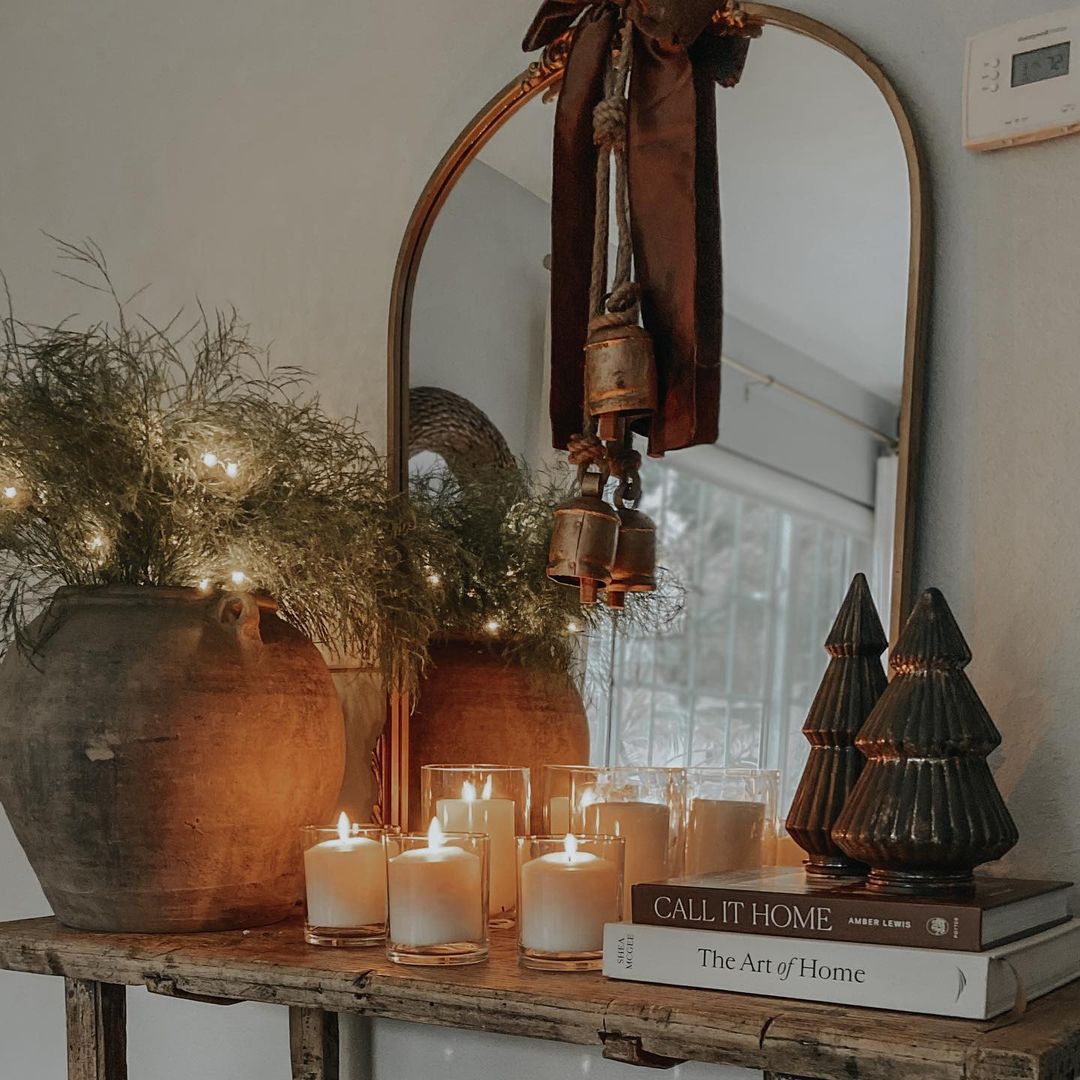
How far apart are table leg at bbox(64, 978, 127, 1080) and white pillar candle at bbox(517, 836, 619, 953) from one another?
17.2 inches

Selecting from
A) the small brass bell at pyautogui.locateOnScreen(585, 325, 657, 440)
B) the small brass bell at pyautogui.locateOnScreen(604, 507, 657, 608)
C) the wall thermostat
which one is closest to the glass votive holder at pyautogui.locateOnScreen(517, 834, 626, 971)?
the small brass bell at pyautogui.locateOnScreen(604, 507, 657, 608)

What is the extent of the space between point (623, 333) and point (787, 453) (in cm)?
19

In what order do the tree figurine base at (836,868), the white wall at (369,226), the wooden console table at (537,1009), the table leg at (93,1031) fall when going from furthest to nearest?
the table leg at (93,1031), the white wall at (369,226), the tree figurine base at (836,868), the wooden console table at (537,1009)

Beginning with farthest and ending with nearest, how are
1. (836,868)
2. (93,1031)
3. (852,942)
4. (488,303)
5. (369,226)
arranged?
(369,226) < (488,303) < (93,1031) < (836,868) < (852,942)

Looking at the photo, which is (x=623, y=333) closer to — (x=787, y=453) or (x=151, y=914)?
(x=787, y=453)

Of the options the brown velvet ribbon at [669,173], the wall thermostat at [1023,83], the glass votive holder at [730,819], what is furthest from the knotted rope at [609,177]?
the glass votive holder at [730,819]

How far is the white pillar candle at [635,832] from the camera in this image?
109 cm

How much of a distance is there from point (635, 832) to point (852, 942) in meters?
0.26

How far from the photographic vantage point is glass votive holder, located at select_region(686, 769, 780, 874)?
43.2 inches

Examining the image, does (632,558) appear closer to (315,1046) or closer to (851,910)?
(851,910)

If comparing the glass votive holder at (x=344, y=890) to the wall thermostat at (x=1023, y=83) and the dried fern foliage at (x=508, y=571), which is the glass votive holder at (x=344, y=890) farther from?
the wall thermostat at (x=1023, y=83)

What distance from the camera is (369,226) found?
150 cm

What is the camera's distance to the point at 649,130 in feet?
3.77

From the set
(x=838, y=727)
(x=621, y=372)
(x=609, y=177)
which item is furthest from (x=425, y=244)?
(x=838, y=727)
